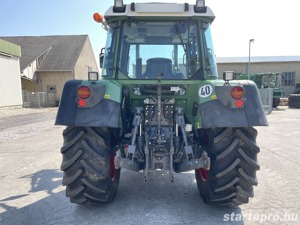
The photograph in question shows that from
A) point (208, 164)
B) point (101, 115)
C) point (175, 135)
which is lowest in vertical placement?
point (208, 164)

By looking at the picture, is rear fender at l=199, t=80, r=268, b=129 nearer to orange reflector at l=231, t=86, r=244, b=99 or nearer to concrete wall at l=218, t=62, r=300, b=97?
orange reflector at l=231, t=86, r=244, b=99

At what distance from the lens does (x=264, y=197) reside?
3.69 m

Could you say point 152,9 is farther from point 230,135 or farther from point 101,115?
point 230,135

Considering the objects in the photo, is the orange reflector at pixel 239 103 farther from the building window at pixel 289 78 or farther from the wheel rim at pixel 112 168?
the building window at pixel 289 78

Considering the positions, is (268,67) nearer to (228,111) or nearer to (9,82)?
(9,82)

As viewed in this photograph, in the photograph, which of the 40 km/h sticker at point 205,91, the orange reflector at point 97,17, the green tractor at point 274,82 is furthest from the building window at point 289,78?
the orange reflector at point 97,17

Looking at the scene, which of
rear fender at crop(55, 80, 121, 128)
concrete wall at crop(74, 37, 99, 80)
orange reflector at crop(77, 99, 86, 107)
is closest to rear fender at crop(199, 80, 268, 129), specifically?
rear fender at crop(55, 80, 121, 128)

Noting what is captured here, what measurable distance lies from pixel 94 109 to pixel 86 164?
70 centimetres

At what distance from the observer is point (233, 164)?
9.80 ft

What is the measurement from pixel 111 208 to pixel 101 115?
130 cm

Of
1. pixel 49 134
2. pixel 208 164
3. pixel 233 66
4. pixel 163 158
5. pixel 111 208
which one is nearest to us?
pixel 208 164

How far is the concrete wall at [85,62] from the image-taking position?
100ft

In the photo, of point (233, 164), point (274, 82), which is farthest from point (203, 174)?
point (274, 82)

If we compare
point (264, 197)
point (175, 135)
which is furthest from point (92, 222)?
point (264, 197)
